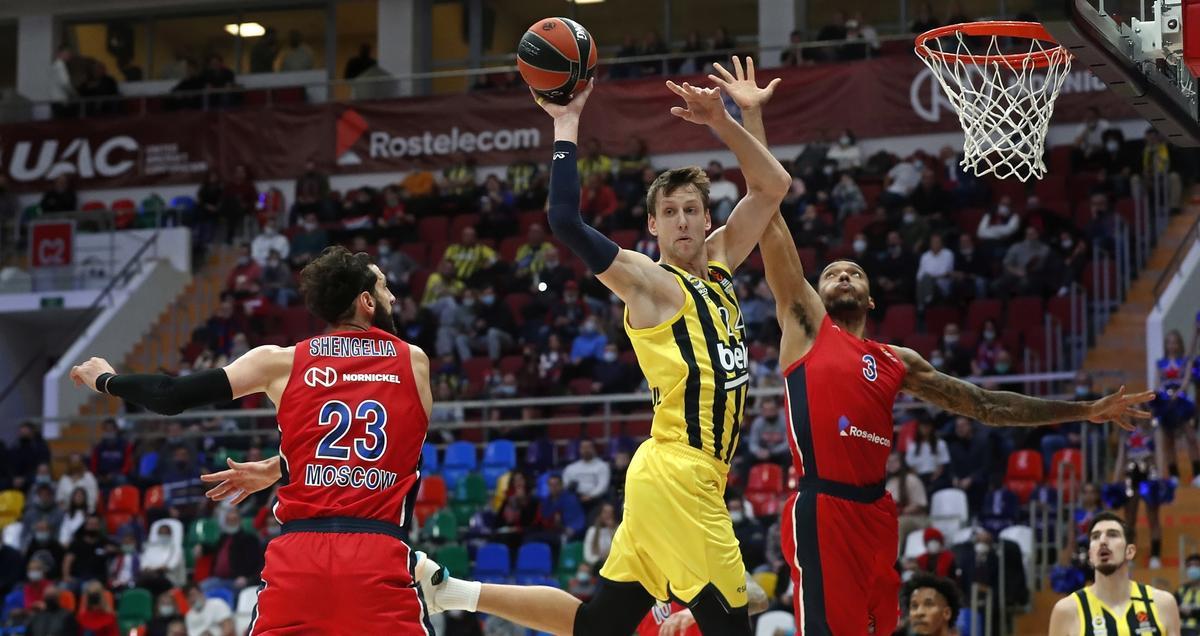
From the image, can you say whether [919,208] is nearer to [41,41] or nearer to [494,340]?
[494,340]

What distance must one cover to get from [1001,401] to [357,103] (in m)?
20.3

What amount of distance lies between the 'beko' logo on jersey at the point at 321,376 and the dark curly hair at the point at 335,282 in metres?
0.23

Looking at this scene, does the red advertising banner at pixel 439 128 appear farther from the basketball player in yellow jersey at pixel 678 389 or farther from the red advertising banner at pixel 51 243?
the basketball player in yellow jersey at pixel 678 389

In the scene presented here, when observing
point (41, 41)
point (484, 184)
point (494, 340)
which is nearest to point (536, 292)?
point (494, 340)

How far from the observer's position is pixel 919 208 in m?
21.5

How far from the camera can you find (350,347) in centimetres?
614

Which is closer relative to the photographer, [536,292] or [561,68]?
[561,68]

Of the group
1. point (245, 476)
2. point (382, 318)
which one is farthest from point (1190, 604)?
point (245, 476)

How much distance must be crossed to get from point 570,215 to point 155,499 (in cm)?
1443

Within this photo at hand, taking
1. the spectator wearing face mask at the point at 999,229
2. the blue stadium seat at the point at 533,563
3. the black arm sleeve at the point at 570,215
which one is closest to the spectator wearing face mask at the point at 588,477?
the blue stadium seat at the point at 533,563

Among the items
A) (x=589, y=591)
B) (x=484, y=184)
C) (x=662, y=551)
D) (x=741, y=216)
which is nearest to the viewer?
(x=662, y=551)

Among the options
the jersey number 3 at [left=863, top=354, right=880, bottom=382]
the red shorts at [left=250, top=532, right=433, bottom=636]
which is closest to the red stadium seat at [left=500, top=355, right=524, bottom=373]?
the jersey number 3 at [left=863, top=354, right=880, bottom=382]

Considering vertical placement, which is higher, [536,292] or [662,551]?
[536,292]

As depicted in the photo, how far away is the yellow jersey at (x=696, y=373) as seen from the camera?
662 centimetres
